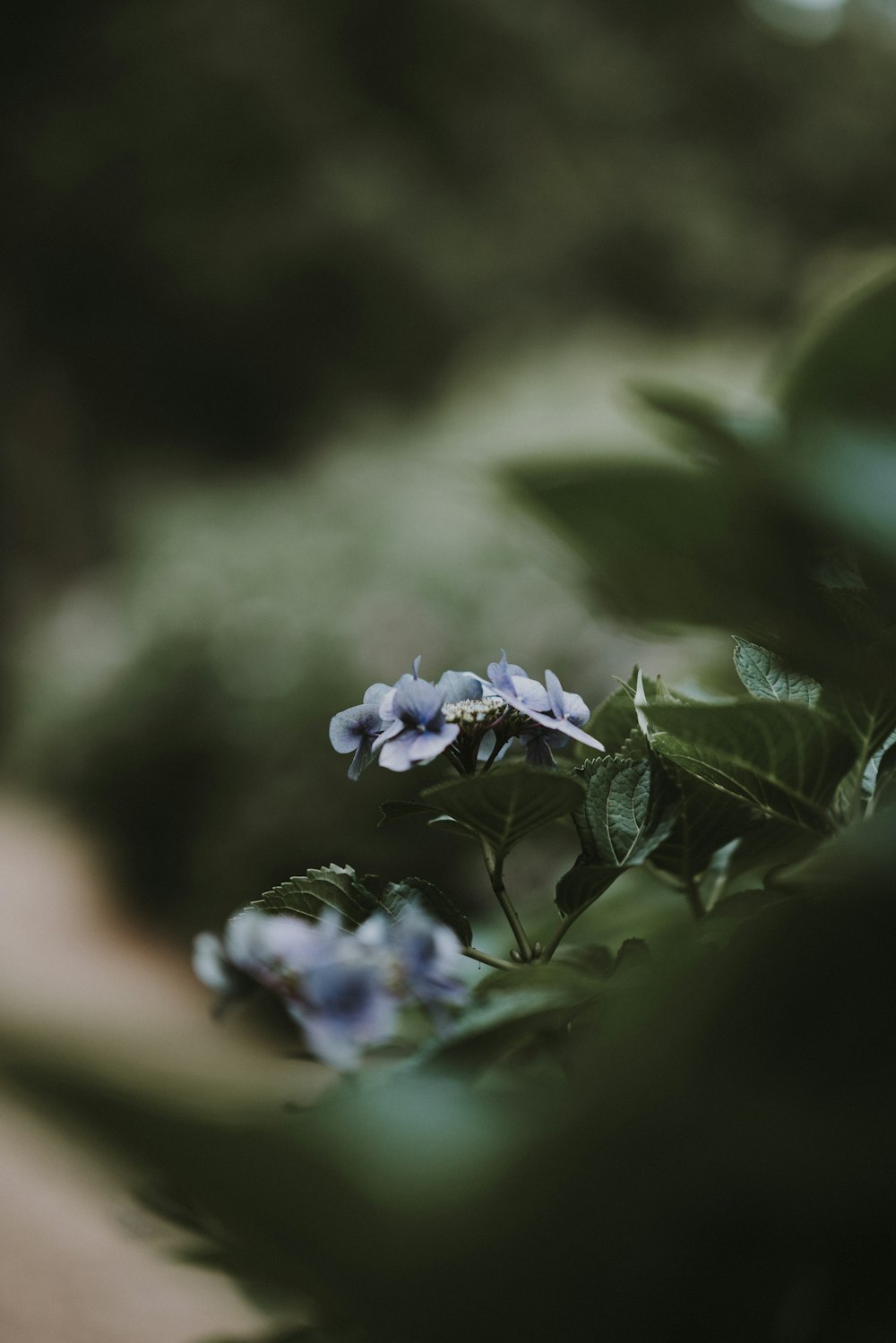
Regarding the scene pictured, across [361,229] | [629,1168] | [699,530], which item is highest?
[361,229]

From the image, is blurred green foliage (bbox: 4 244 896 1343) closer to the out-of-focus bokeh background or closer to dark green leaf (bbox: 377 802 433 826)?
dark green leaf (bbox: 377 802 433 826)

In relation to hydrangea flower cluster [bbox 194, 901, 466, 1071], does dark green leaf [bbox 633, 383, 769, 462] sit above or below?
above

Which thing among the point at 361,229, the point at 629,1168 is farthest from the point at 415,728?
the point at 361,229

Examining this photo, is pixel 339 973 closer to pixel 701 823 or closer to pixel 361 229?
pixel 701 823

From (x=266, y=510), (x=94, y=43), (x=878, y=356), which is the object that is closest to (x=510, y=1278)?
(x=878, y=356)

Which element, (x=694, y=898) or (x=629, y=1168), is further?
(x=694, y=898)

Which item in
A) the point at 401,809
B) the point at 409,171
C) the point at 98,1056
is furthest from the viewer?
the point at 409,171

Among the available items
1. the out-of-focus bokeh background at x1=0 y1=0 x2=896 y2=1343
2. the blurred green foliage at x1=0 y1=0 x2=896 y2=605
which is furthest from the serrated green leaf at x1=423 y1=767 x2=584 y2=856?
the blurred green foliage at x1=0 y1=0 x2=896 y2=605
